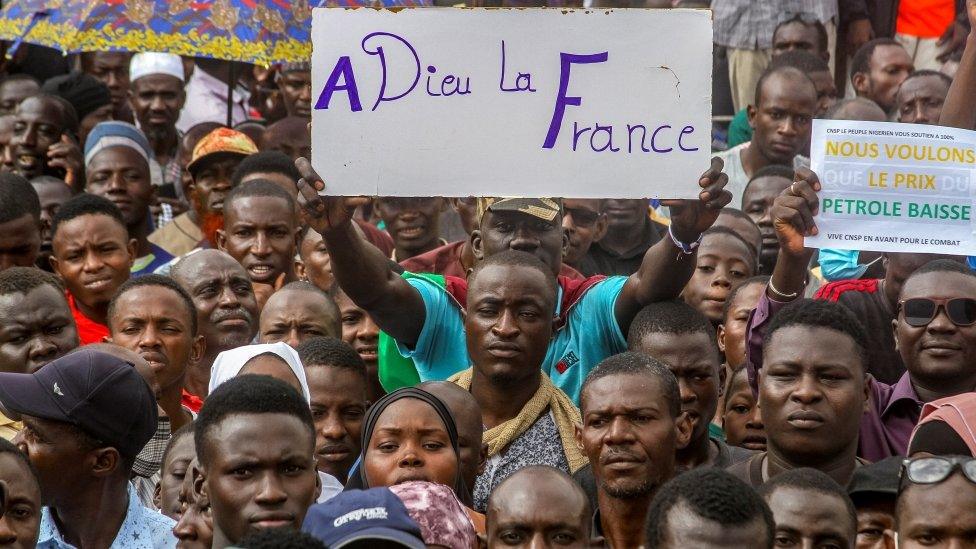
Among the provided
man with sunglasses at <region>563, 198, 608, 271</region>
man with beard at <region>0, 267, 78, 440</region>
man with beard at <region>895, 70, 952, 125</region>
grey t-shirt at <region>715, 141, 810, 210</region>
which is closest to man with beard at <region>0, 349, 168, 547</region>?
man with beard at <region>0, 267, 78, 440</region>

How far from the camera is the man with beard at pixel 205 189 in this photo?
31.3ft

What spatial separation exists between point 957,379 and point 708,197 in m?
1.21

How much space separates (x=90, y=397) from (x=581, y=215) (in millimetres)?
3653

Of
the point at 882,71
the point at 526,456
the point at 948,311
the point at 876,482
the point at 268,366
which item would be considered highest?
the point at 882,71

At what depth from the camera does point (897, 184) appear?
258 inches

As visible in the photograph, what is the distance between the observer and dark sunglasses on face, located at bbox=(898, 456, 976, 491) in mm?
4984

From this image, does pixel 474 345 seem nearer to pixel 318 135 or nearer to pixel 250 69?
pixel 318 135

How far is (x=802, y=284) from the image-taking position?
20.5 ft

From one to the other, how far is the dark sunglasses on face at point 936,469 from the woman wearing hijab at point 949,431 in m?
0.38

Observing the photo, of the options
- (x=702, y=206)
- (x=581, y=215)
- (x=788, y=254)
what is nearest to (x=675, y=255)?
(x=702, y=206)

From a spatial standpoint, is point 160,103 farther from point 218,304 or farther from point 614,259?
point 218,304

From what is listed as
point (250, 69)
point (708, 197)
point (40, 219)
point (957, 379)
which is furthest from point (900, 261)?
point (250, 69)

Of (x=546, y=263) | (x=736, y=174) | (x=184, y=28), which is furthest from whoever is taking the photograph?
(x=736, y=174)

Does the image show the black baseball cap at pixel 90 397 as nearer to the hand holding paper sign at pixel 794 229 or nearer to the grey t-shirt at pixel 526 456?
the grey t-shirt at pixel 526 456
